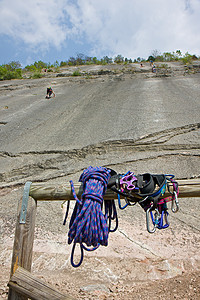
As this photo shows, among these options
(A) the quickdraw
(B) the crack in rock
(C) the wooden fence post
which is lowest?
(C) the wooden fence post

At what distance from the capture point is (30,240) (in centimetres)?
181

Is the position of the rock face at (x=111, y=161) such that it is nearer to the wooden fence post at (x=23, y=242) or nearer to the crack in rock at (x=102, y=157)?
the crack in rock at (x=102, y=157)

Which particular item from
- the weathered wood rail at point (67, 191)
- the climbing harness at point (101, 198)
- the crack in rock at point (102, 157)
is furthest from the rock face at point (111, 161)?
the climbing harness at point (101, 198)

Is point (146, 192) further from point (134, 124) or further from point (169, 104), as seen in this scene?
point (169, 104)

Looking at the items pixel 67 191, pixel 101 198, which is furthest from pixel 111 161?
pixel 101 198

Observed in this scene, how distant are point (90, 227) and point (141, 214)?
2.64m

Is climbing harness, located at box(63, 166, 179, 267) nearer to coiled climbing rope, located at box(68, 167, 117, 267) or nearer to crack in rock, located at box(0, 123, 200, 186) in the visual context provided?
coiled climbing rope, located at box(68, 167, 117, 267)

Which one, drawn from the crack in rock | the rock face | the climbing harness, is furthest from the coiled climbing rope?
the crack in rock

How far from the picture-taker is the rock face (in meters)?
2.73

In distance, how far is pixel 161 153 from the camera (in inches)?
225

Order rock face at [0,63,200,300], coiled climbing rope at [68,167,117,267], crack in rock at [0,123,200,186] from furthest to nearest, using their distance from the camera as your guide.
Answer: crack in rock at [0,123,200,186] → rock face at [0,63,200,300] → coiled climbing rope at [68,167,117,267]

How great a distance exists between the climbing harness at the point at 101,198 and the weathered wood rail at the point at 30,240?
83mm

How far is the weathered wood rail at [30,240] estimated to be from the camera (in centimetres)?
165

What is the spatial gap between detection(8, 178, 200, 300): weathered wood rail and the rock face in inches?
36.7
